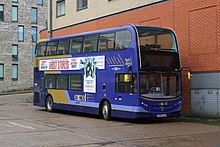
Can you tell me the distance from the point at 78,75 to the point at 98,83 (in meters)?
1.81

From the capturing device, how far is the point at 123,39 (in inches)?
666

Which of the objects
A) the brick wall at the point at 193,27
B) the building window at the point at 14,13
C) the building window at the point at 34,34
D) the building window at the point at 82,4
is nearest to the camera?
the brick wall at the point at 193,27

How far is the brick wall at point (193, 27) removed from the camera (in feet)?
60.7

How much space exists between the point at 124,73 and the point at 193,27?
4.98 meters

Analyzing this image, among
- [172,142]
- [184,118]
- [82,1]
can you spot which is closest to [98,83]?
[184,118]

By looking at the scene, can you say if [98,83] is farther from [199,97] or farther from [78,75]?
[199,97]

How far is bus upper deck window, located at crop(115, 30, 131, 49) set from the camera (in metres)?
16.6

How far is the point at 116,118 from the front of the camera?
61.7 feet

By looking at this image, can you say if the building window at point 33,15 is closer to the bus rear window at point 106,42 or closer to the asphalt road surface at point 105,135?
the bus rear window at point 106,42

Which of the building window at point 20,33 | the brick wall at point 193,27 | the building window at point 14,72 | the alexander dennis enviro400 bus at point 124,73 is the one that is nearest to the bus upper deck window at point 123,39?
the alexander dennis enviro400 bus at point 124,73

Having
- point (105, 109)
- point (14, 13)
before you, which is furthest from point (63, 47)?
point (14, 13)

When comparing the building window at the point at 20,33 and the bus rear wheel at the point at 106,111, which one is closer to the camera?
the bus rear wheel at the point at 106,111

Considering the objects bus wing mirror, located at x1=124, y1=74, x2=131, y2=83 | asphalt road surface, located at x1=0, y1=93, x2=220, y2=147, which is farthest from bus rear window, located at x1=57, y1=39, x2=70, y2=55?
asphalt road surface, located at x1=0, y1=93, x2=220, y2=147

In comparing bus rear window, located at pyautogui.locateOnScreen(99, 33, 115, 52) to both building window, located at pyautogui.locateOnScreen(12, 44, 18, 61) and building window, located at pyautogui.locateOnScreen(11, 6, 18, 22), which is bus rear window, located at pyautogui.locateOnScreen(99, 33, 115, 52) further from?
building window, located at pyautogui.locateOnScreen(11, 6, 18, 22)
